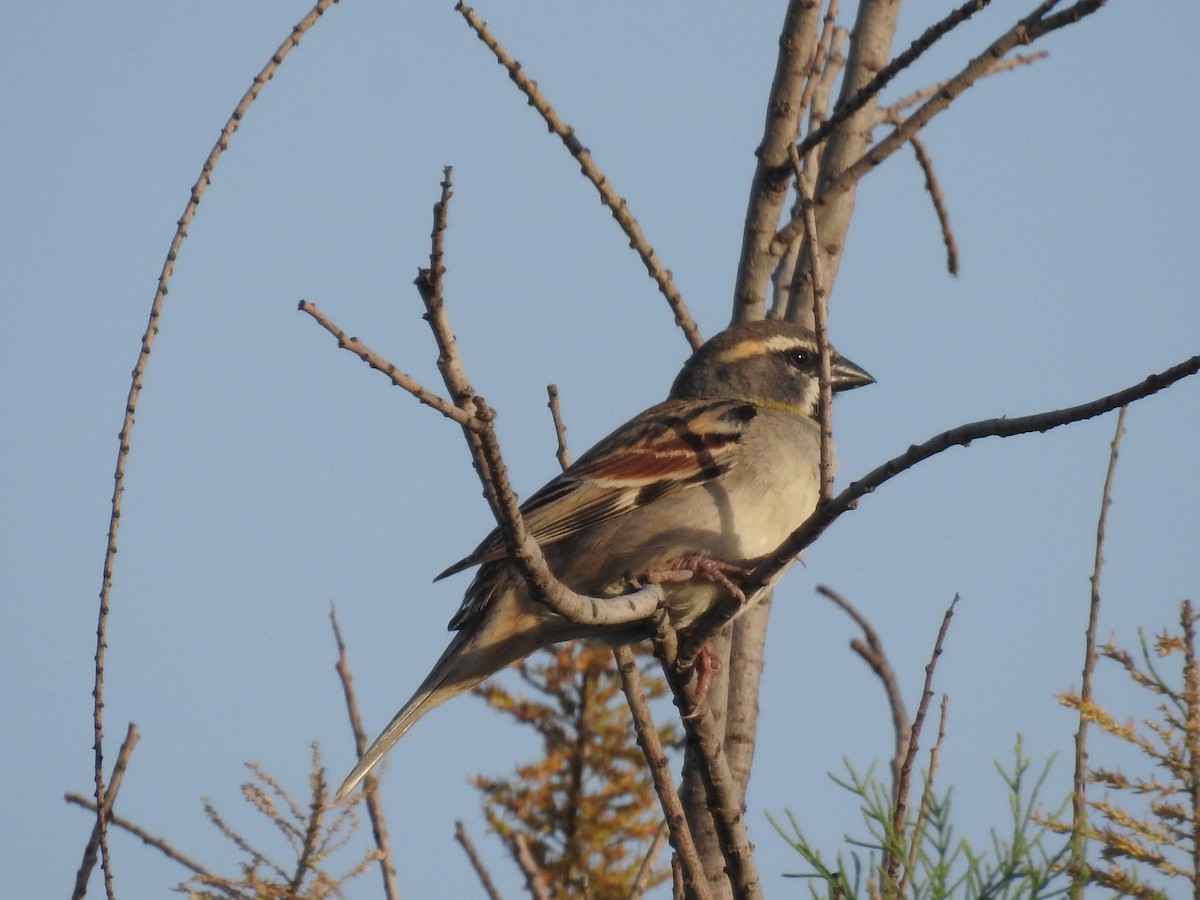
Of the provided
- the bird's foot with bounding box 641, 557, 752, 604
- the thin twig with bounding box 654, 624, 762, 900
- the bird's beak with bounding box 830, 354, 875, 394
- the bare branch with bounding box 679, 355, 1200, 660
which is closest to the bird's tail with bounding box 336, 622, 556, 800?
the bird's foot with bounding box 641, 557, 752, 604

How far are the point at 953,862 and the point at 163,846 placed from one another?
7.52 ft

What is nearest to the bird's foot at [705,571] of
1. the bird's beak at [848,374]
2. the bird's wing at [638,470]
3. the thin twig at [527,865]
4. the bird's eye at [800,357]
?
the bird's wing at [638,470]

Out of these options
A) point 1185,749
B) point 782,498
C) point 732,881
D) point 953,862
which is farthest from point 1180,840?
point 782,498

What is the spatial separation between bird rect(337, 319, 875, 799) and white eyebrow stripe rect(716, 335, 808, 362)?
128mm

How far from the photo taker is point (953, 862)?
407cm

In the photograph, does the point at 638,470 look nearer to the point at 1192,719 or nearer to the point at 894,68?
the point at 894,68

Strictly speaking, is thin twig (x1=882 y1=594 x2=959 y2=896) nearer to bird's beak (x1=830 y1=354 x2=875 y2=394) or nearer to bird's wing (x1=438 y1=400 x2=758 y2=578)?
bird's wing (x1=438 y1=400 x2=758 y2=578)

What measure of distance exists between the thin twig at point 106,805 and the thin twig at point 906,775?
207 cm

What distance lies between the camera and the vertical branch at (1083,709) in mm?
3973

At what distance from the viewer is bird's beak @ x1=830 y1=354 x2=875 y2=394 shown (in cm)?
740

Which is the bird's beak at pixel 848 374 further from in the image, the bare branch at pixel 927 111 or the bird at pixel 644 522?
the bare branch at pixel 927 111

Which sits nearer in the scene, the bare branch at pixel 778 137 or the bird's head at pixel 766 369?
the bare branch at pixel 778 137

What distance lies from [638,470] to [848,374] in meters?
1.53

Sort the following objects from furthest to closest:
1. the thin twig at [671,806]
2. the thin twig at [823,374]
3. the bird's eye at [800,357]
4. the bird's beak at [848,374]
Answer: the bird's beak at [848,374] → the bird's eye at [800,357] → the thin twig at [671,806] → the thin twig at [823,374]
